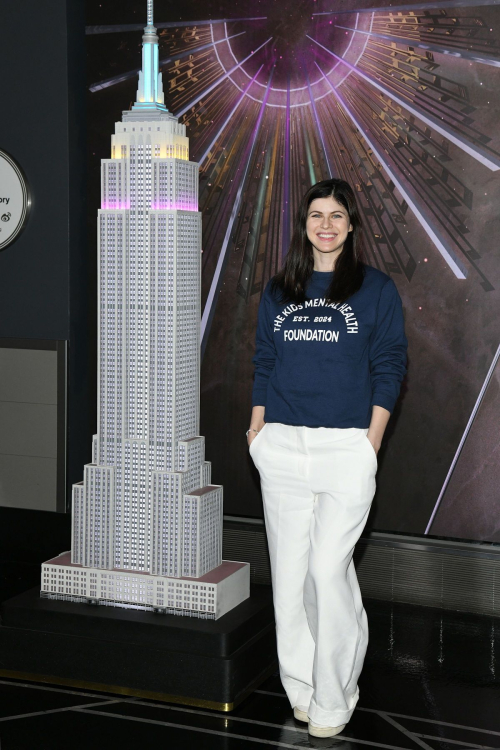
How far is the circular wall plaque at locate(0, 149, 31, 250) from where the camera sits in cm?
448

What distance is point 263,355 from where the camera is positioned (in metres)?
2.97

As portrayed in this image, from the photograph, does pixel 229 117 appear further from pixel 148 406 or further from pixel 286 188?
pixel 148 406

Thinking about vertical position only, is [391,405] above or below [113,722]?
above

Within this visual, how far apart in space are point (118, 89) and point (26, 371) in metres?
1.37

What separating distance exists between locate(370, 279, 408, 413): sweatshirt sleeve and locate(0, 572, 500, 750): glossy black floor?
3.20 feet

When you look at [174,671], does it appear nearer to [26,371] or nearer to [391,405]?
[391,405]

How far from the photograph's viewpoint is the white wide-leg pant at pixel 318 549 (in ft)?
8.93

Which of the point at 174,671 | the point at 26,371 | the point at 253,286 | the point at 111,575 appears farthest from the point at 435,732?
the point at 26,371

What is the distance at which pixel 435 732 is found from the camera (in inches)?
113

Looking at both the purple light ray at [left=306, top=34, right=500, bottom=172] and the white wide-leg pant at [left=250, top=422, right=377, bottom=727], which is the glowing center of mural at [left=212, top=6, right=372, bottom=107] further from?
the white wide-leg pant at [left=250, top=422, right=377, bottom=727]

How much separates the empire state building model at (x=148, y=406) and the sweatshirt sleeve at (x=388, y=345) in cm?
74

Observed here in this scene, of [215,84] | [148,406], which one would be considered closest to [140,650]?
[148,406]

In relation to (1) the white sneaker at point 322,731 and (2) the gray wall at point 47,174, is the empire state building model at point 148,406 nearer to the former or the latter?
(1) the white sneaker at point 322,731

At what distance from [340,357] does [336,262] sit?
0.29m
